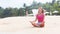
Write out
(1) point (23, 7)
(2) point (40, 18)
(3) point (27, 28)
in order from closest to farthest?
(3) point (27, 28)
(2) point (40, 18)
(1) point (23, 7)

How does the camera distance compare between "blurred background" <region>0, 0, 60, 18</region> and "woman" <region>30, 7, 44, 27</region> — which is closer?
"woman" <region>30, 7, 44, 27</region>

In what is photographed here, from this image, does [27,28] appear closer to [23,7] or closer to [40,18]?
[40,18]

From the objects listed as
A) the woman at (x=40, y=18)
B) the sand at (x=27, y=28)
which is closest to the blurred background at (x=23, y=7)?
the sand at (x=27, y=28)

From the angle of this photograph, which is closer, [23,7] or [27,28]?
[27,28]

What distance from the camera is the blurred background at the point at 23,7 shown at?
30.7ft

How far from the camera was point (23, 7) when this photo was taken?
948 centimetres

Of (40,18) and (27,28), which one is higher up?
(40,18)

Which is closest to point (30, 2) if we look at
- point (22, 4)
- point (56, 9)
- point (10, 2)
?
point (22, 4)

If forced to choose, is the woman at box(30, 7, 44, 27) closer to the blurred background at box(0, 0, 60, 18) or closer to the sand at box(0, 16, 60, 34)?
the sand at box(0, 16, 60, 34)

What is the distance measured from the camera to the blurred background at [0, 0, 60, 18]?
9.37 m

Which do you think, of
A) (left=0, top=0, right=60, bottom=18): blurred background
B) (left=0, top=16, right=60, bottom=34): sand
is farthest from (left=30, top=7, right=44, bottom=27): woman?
(left=0, top=0, right=60, bottom=18): blurred background

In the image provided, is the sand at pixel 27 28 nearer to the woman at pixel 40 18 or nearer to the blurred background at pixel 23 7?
the woman at pixel 40 18

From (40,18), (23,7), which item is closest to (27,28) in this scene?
(40,18)

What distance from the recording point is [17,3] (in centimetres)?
929
